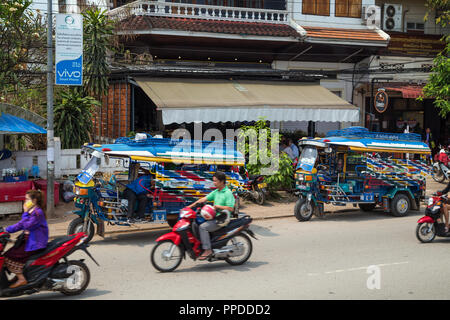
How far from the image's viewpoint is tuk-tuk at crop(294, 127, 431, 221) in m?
12.8

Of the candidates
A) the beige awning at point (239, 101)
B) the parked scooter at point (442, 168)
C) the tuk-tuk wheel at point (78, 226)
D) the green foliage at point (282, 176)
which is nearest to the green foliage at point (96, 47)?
the beige awning at point (239, 101)

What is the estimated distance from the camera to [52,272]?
6.56m

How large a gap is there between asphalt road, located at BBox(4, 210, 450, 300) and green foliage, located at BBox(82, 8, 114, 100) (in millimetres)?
7529

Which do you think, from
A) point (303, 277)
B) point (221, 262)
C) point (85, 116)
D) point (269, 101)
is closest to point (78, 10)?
point (85, 116)

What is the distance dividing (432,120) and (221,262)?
2073cm

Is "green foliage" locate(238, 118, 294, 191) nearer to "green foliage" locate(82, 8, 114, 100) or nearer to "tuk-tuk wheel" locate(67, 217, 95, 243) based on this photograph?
"green foliage" locate(82, 8, 114, 100)

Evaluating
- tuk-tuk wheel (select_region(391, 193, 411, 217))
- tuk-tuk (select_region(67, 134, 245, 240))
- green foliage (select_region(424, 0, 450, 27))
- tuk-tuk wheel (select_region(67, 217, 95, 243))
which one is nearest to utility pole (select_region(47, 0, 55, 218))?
tuk-tuk (select_region(67, 134, 245, 240))

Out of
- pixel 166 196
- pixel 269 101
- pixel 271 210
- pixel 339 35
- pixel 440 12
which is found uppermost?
pixel 440 12

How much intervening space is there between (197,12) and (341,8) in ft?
22.0

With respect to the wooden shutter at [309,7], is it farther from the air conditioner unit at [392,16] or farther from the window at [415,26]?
the window at [415,26]

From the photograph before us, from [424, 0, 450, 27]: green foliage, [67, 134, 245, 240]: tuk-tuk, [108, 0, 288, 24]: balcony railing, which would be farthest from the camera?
[424, 0, 450, 27]: green foliage

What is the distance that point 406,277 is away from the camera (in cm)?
773

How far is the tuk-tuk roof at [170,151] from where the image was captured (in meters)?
9.96
